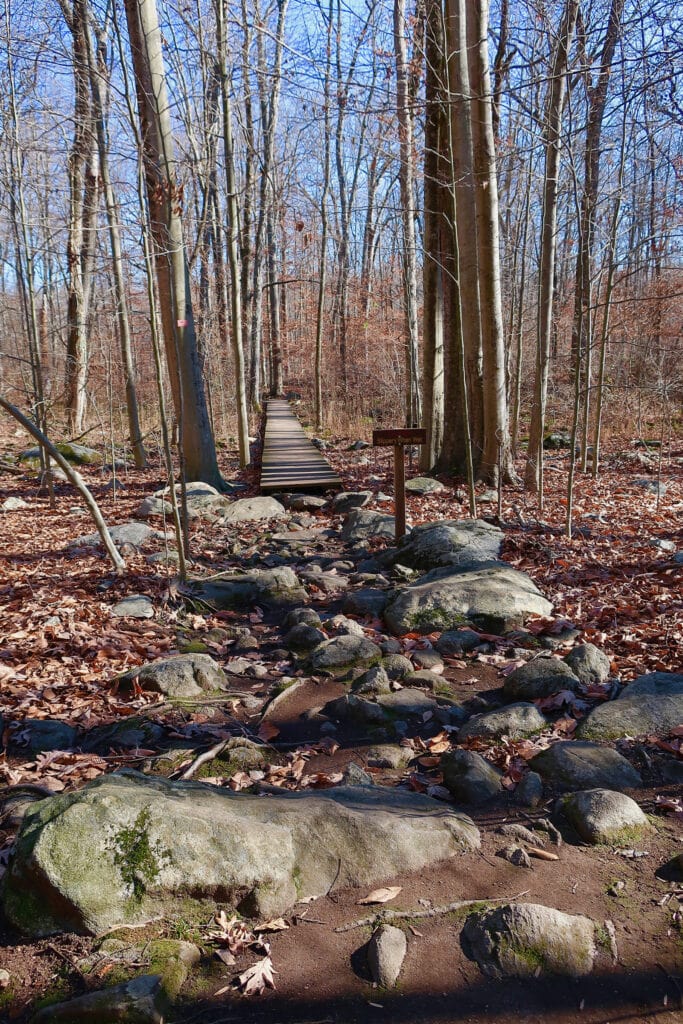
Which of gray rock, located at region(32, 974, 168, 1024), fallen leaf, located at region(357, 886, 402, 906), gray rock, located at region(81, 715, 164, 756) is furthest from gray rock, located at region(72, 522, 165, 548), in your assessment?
gray rock, located at region(32, 974, 168, 1024)

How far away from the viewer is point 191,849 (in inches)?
93.5

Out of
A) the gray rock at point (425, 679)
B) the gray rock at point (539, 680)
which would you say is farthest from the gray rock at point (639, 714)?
the gray rock at point (425, 679)

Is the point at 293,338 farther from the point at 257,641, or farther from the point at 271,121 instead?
the point at 257,641

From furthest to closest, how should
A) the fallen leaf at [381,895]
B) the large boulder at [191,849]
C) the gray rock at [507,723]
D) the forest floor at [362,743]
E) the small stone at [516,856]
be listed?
the gray rock at [507,723], the small stone at [516,856], the fallen leaf at [381,895], the large boulder at [191,849], the forest floor at [362,743]

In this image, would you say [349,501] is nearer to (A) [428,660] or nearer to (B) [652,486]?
(B) [652,486]

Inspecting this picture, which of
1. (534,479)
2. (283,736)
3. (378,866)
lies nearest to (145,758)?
(283,736)

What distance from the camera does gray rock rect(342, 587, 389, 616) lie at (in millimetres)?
5645

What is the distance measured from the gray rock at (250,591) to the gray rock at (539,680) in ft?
7.80

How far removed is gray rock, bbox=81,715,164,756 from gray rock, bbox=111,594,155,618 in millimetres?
1602

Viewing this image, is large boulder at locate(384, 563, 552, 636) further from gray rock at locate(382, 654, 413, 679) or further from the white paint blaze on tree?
the white paint blaze on tree

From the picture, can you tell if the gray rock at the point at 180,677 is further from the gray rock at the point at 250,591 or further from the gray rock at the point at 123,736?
the gray rock at the point at 250,591

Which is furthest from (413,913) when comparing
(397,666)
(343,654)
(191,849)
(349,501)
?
(349,501)

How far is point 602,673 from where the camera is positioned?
13.6ft

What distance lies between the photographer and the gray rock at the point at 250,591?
19.4 ft
